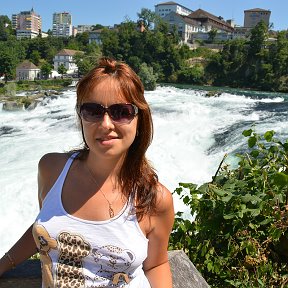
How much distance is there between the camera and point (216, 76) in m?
53.8

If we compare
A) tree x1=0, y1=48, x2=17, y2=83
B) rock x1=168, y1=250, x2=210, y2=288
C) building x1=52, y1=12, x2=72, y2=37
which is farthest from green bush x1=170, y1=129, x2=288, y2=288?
building x1=52, y1=12, x2=72, y2=37

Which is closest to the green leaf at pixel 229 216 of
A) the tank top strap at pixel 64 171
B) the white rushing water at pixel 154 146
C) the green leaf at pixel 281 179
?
the green leaf at pixel 281 179

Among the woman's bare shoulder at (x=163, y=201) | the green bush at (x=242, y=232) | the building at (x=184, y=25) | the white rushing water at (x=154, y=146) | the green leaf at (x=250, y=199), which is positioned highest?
the building at (x=184, y=25)

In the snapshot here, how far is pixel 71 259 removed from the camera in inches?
44.8

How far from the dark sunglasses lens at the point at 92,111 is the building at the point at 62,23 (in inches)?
6597

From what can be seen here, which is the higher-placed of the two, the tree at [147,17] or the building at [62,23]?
the building at [62,23]

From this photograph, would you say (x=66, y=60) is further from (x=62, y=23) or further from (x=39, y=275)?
(x=62, y=23)

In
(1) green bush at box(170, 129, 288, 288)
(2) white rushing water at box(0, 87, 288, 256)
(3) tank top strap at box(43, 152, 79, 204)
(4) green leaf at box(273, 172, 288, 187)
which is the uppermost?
(3) tank top strap at box(43, 152, 79, 204)

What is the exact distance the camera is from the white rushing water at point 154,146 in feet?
22.1

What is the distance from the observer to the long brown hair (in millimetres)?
1156

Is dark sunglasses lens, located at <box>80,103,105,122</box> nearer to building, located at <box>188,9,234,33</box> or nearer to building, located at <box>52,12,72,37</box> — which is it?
building, located at <box>188,9,234,33</box>

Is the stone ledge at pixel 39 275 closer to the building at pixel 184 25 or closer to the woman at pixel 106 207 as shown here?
the woman at pixel 106 207

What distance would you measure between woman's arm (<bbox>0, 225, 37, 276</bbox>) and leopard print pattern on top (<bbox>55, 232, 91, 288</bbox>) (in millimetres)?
208

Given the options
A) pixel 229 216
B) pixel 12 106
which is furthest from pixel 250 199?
pixel 12 106
